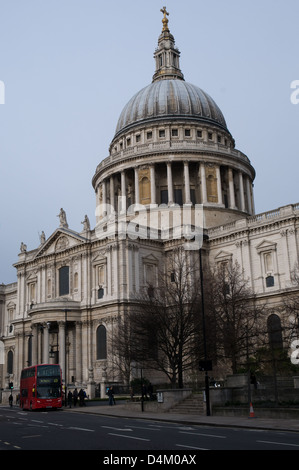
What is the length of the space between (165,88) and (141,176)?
62.7 feet

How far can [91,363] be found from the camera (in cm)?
6456

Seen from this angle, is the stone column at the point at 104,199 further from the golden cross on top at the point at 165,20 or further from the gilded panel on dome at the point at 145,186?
the golden cross on top at the point at 165,20

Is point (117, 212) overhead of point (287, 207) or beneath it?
overhead

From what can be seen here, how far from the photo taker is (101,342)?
2569 inches

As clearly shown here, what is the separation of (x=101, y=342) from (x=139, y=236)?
1300 centimetres

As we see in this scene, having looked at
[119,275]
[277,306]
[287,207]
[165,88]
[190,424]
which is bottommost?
[190,424]

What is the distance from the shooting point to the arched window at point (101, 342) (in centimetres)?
6454

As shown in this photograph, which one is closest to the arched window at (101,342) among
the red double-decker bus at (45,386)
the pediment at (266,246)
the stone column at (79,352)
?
the stone column at (79,352)

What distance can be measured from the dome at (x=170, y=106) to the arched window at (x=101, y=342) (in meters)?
37.6

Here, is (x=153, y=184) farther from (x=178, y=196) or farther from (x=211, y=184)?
(x=211, y=184)

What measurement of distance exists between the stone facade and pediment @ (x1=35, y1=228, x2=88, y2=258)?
144mm
